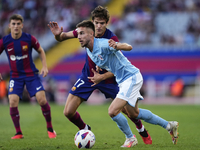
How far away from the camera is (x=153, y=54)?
20156 mm

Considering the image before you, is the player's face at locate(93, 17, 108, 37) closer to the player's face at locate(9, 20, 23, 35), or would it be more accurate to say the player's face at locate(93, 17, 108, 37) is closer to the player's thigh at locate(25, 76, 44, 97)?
the player's thigh at locate(25, 76, 44, 97)

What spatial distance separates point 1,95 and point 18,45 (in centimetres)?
1408

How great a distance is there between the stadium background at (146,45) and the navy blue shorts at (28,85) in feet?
40.4

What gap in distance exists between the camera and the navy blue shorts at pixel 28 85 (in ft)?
24.2

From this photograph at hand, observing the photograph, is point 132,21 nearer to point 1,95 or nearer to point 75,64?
point 75,64

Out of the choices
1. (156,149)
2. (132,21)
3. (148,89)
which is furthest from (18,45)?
(132,21)

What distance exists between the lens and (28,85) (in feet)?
24.5

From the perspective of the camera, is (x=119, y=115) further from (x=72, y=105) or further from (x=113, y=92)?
(x=72, y=105)

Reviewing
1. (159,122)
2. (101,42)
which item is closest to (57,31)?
(101,42)

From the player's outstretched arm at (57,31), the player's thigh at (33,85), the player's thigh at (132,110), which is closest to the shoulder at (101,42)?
the player's outstretched arm at (57,31)

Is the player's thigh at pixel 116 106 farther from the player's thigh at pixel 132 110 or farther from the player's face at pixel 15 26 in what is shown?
the player's face at pixel 15 26

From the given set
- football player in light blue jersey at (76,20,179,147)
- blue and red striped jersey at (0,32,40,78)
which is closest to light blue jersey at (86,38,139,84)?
football player in light blue jersey at (76,20,179,147)

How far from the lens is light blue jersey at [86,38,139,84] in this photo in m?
5.64

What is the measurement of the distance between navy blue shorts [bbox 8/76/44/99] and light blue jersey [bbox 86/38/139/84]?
2.10 m
